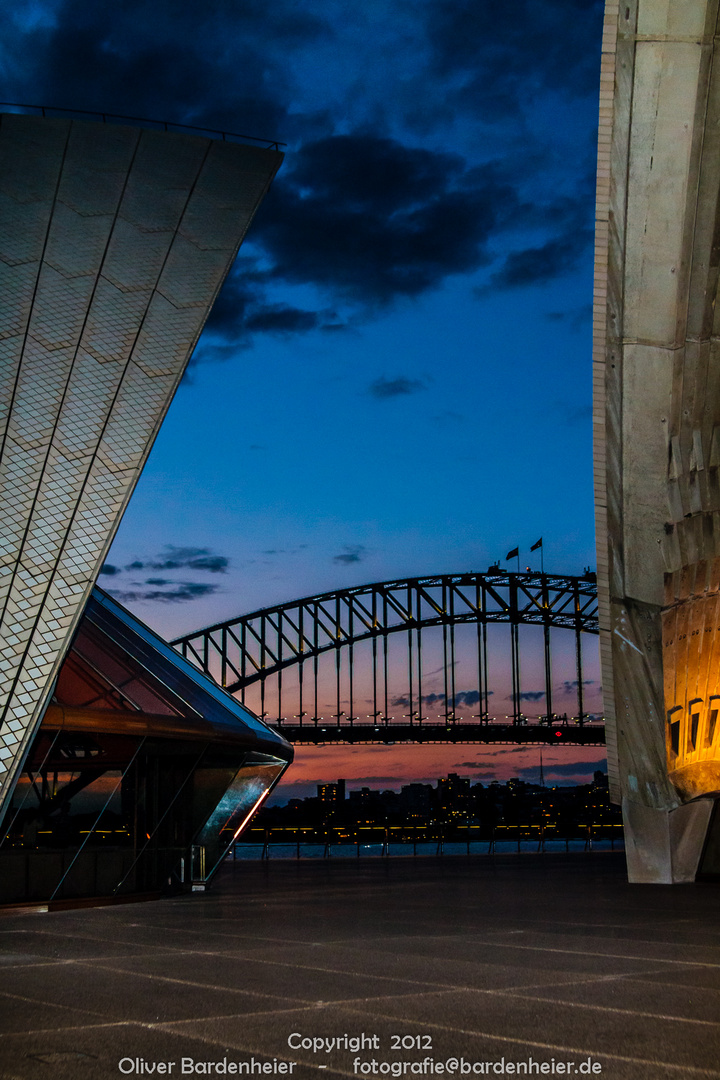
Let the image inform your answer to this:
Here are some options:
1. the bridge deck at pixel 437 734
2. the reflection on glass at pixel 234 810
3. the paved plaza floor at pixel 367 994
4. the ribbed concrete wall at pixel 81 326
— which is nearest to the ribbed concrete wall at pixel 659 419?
the paved plaza floor at pixel 367 994

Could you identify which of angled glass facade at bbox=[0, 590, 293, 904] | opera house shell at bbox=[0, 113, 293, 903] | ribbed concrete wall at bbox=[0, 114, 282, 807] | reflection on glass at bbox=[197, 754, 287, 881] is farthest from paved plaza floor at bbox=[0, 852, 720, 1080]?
reflection on glass at bbox=[197, 754, 287, 881]

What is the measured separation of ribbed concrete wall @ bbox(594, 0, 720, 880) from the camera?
11.8 m

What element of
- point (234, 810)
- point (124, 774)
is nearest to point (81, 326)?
point (124, 774)

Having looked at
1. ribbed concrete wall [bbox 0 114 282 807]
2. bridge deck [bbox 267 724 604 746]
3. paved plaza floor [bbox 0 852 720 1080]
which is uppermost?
ribbed concrete wall [bbox 0 114 282 807]

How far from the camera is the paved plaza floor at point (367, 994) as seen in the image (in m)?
3.82

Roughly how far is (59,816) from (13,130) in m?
10.7

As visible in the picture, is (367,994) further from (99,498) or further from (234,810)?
(234,810)

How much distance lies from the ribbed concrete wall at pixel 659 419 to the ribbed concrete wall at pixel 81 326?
233 inches

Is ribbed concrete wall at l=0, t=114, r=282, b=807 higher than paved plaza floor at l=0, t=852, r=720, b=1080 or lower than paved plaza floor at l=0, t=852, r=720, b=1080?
higher

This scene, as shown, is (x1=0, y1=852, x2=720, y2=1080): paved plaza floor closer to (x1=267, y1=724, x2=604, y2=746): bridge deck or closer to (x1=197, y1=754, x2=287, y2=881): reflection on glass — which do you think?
(x1=197, y1=754, x2=287, y2=881): reflection on glass

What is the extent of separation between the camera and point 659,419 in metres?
14.4

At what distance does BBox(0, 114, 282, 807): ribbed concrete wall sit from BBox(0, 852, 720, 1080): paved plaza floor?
11.8ft

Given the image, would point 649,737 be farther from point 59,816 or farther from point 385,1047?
point 385,1047

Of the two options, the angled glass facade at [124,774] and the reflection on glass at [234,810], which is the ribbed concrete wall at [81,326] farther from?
the reflection on glass at [234,810]
